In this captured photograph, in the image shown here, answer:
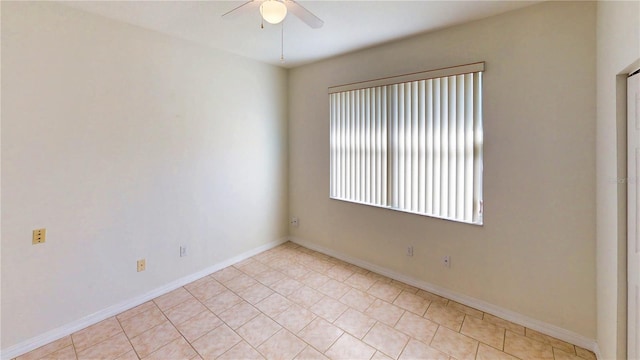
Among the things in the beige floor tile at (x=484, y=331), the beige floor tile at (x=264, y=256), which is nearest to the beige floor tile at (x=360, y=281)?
the beige floor tile at (x=484, y=331)

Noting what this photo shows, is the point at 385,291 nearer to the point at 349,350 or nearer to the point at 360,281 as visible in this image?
the point at 360,281

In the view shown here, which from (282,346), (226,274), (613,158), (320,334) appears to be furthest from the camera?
(226,274)

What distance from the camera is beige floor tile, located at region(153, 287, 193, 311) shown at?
8.54ft

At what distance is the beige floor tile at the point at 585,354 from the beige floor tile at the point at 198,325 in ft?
9.30

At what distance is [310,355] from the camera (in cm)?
196

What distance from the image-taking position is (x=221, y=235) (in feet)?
11.1

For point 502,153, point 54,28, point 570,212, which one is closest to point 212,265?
point 54,28

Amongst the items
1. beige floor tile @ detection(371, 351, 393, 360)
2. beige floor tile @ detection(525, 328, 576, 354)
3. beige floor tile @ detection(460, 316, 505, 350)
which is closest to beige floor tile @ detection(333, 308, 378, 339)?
beige floor tile @ detection(371, 351, 393, 360)

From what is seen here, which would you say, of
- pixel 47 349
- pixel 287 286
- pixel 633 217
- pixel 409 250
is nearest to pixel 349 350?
pixel 287 286

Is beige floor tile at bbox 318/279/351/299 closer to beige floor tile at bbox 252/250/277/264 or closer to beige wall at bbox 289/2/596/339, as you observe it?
beige wall at bbox 289/2/596/339

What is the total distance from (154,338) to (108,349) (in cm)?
30

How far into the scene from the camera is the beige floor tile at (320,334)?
6.79 feet

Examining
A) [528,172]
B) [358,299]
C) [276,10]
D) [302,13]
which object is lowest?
[358,299]

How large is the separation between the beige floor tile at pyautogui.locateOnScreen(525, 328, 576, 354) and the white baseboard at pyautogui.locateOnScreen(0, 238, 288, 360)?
3.17 meters
